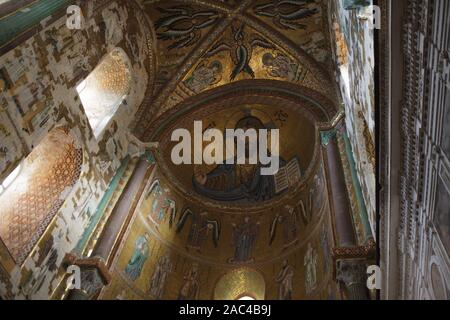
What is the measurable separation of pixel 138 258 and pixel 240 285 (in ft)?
9.55

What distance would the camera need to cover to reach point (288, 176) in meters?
13.8

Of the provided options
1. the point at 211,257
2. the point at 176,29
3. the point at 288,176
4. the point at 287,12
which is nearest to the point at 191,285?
the point at 211,257

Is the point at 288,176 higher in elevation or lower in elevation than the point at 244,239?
higher

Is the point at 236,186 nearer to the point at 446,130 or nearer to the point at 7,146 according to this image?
the point at 7,146

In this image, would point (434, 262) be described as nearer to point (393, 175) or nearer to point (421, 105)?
point (393, 175)

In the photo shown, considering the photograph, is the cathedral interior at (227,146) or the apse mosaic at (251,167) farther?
the apse mosaic at (251,167)

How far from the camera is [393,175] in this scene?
230 inches

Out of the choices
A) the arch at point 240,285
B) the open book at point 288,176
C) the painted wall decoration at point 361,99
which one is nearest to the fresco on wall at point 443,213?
the painted wall decoration at point 361,99

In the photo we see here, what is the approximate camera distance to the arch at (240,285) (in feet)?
39.0

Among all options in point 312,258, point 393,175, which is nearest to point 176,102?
point 312,258

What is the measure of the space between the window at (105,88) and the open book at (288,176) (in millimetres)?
5283

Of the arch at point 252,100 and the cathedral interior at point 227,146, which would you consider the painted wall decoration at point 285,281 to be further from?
the arch at point 252,100

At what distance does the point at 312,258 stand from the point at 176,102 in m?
6.28
